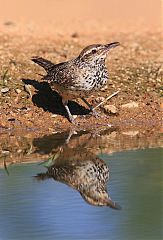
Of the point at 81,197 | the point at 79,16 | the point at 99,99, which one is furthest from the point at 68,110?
the point at 79,16

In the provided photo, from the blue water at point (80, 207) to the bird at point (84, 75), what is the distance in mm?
1538

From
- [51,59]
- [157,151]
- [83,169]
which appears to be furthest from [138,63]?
[83,169]

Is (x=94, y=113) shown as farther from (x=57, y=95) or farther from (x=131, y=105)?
(x=57, y=95)

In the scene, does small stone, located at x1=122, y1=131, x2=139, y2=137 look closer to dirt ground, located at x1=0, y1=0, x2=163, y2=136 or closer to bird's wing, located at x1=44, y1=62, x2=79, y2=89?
dirt ground, located at x1=0, y1=0, x2=163, y2=136

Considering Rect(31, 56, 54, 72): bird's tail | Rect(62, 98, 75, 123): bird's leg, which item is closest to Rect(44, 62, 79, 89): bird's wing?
Rect(62, 98, 75, 123): bird's leg

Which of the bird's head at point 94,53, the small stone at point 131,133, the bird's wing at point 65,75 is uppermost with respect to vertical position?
the bird's head at point 94,53

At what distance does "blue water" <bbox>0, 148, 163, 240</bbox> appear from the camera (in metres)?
6.18

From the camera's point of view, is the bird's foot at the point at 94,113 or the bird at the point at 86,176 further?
the bird's foot at the point at 94,113

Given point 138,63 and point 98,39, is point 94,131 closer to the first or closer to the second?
point 138,63

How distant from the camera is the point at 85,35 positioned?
1445cm

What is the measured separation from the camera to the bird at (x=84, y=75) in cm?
974

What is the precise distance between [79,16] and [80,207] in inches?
419

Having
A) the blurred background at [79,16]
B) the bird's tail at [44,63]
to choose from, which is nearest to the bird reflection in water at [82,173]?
the bird's tail at [44,63]

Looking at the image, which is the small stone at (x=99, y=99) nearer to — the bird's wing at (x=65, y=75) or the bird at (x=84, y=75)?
the bird at (x=84, y=75)
